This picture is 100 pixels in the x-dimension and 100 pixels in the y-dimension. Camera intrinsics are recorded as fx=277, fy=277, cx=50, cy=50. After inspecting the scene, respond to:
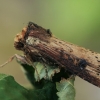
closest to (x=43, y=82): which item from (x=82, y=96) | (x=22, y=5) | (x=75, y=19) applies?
(x=82, y=96)

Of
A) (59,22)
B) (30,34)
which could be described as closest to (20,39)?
(30,34)

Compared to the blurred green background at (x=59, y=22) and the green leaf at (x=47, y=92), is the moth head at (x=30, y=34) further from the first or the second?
the blurred green background at (x=59, y=22)

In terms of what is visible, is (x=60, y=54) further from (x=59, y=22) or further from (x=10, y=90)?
(x=59, y=22)

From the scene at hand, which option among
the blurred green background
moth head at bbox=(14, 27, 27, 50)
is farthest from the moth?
the blurred green background

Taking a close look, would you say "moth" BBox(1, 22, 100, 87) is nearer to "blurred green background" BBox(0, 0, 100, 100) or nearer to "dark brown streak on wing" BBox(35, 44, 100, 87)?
"dark brown streak on wing" BBox(35, 44, 100, 87)

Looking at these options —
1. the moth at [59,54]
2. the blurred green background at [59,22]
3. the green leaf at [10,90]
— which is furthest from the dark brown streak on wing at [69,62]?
the blurred green background at [59,22]

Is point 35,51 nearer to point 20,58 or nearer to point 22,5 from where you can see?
point 20,58

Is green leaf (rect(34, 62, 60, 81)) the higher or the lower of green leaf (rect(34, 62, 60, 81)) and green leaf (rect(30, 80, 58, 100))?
the higher
